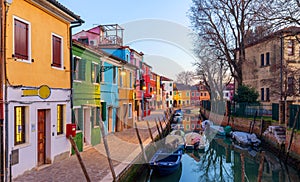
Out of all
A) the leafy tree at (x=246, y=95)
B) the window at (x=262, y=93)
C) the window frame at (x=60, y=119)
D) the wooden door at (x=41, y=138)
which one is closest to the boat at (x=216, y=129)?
the leafy tree at (x=246, y=95)

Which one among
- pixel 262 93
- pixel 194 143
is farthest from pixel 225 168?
pixel 262 93

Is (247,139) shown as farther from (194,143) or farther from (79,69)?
(79,69)

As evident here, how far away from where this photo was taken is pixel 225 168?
1523 centimetres

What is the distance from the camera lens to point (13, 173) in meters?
7.34

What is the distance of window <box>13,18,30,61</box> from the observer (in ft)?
24.9

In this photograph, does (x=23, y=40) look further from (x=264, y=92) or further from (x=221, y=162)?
(x=264, y=92)

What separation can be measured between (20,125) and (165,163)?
20.3 feet

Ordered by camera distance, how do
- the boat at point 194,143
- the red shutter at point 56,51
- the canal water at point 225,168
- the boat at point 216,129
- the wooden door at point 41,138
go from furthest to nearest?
1. the boat at point 216,129
2. the boat at point 194,143
3. the canal water at point 225,168
4. the red shutter at point 56,51
5. the wooden door at point 41,138

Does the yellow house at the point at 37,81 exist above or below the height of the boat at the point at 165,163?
above

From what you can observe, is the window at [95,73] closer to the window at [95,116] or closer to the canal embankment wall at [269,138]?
the window at [95,116]

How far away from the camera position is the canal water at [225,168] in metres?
12.3

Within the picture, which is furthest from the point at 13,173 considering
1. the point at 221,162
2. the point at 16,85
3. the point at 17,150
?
the point at 221,162

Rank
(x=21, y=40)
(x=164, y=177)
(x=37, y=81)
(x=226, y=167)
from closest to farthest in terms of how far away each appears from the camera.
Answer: (x=21, y=40), (x=37, y=81), (x=164, y=177), (x=226, y=167)

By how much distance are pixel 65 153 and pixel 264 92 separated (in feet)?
78.3
